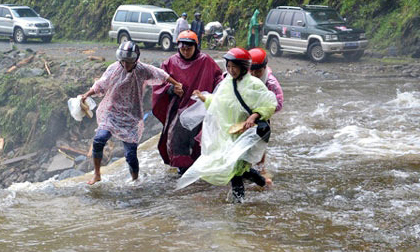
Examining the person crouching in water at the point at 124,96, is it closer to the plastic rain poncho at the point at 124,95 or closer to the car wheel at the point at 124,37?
the plastic rain poncho at the point at 124,95

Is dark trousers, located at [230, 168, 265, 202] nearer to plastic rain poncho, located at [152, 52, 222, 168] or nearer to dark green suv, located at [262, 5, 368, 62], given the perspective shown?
plastic rain poncho, located at [152, 52, 222, 168]

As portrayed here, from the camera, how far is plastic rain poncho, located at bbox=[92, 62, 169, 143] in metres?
6.39

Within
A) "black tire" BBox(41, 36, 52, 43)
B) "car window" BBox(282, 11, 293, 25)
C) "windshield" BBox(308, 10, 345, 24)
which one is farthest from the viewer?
"black tire" BBox(41, 36, 52, 43)

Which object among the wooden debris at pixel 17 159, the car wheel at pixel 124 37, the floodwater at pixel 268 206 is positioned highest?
the floodwater at pixel 268 206

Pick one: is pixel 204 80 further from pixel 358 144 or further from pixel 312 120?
pixel 312 120

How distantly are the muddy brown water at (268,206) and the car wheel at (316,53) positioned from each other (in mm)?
9556

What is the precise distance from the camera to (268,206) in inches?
221

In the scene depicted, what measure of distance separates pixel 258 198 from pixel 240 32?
19.1 m

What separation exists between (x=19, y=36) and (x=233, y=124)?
79.8 feet

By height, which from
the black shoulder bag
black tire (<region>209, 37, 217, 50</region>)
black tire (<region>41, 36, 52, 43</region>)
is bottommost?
black tire (<region>41, 36, 52, 43</region>)

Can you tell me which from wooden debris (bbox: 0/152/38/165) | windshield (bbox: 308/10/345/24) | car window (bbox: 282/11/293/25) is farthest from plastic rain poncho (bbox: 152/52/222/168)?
car window (bbox: 282/11/293/25)

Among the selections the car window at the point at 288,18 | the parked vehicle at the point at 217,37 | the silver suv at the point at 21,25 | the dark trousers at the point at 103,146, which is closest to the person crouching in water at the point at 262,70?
the dark trousers at the point at 103,146

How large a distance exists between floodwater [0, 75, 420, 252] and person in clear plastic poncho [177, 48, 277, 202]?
0.42m

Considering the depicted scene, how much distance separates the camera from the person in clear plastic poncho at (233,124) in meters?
5.12
